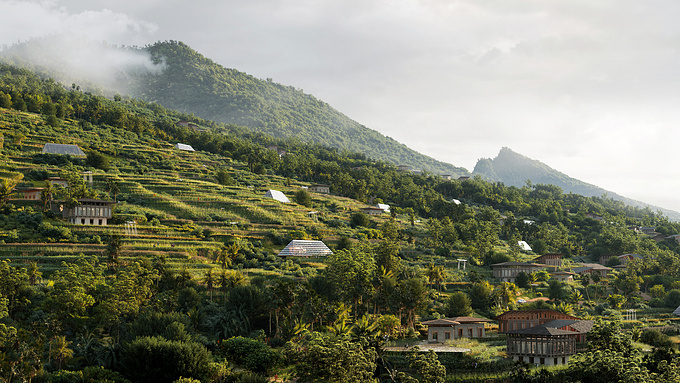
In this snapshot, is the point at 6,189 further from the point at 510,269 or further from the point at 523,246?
the point at 523,246

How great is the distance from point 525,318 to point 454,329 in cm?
1181

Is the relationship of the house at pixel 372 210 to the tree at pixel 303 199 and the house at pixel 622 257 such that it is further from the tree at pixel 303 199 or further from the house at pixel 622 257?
the house at pixel 622 257

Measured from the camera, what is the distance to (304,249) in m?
110

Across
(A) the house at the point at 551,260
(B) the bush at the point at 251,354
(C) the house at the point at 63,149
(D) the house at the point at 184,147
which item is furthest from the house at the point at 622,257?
(C) the house at the point at 63,149

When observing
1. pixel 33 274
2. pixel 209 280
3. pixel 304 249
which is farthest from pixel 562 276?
pixel 33 274

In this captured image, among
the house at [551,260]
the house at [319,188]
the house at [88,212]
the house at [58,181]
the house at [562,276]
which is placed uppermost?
the house at [319,188]

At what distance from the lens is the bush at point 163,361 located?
55062mm

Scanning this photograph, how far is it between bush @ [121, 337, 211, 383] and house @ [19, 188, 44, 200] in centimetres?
6578

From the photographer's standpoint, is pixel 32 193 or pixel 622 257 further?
pixel 622 257

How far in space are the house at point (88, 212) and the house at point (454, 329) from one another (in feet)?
212

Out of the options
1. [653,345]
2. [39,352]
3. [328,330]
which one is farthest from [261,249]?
[653,345]

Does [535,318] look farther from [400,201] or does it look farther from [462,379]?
[400,201]

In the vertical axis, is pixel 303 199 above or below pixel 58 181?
below

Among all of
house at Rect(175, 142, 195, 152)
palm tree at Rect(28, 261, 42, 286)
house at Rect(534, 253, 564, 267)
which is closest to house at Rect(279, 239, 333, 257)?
palm tree at Rect(28, 261, 42, 286)
